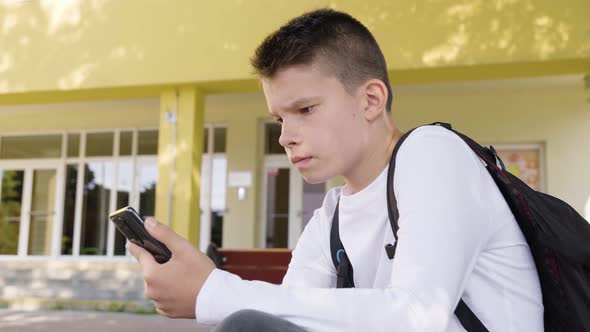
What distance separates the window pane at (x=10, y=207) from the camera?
12.6 meters

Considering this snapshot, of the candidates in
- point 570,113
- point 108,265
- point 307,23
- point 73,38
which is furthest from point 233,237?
point 307,23

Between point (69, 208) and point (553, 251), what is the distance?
1229cm

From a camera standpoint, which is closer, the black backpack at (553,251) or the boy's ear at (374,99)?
the black backpack at (553,251)

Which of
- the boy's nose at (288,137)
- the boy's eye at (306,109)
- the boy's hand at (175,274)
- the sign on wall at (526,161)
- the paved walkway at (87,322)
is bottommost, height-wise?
the paved walkway at (87,322)

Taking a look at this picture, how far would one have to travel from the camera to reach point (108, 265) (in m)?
9.66

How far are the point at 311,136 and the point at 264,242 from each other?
9.82 meters

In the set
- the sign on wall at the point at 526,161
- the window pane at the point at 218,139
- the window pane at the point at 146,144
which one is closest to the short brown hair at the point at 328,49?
the sign on wall at the point at 526,161

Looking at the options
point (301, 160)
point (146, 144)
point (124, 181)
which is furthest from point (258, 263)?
point (124, 181)

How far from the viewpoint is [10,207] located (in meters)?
12.7

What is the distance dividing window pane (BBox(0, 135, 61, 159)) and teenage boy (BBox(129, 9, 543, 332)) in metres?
11.9

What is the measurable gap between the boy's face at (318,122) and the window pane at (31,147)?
39.2 feet

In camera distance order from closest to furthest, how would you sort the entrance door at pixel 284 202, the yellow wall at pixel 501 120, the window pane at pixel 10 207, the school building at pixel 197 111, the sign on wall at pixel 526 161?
the school building at pixel 197 111 → the yellow wall at pixel 501 120 → the sign on wall at pixel 526 161 → the entrance door at pixel 284 202 → the window pane at pixel 10 207

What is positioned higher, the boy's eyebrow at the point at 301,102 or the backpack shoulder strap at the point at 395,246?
the boy's eyebrow at the point at 301,102

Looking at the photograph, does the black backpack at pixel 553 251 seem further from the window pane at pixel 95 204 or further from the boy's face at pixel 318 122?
the window pane at pixel 95 204
